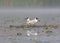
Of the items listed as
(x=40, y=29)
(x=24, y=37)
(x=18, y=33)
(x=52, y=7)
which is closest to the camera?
(x=24, y=37)

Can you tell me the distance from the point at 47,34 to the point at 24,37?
653mm

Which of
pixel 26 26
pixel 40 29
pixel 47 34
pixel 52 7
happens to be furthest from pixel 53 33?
pixel 52 7

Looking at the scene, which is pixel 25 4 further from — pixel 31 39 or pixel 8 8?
pixel 31 39

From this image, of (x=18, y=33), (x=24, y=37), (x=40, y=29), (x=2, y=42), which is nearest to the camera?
(x=2, y=42)

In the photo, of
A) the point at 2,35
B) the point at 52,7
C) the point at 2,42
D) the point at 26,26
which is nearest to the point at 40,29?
the point at 26,26

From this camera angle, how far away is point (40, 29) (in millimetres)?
9305

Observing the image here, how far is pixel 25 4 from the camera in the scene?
72.2ft

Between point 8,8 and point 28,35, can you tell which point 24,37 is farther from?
point 8,8

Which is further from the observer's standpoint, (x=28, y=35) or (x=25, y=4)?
(x=25, y=4)

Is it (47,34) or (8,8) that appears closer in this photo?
(47,34)

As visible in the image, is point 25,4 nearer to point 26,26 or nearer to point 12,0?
point 12,0

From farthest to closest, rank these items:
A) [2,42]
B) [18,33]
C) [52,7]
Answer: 1. [52,7]
2. [18,33]
3. [2,42]

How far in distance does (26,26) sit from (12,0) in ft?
43.5

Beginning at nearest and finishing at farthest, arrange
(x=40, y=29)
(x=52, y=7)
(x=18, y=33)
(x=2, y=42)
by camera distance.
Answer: (x=2, y=42), (x=18, y=33), (x=40, y=29), (x=52, y=7)
